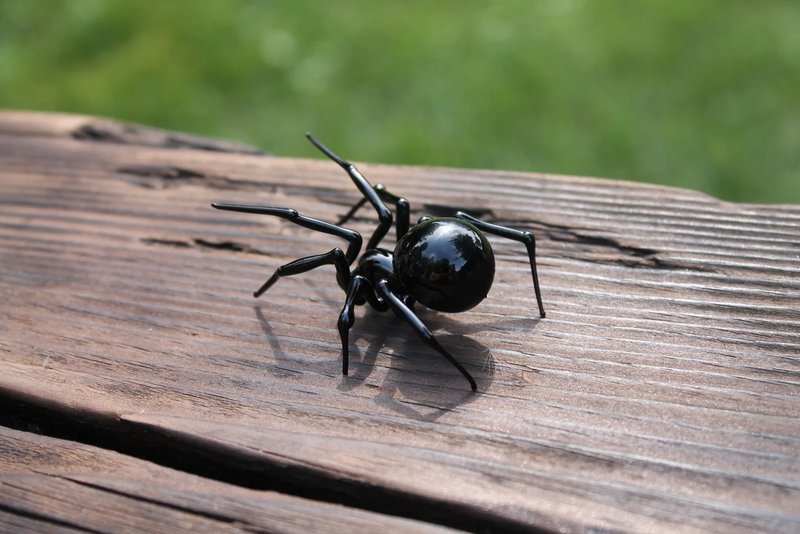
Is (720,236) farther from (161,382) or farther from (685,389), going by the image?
(161,382)

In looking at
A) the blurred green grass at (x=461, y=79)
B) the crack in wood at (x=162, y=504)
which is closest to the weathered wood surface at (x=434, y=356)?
the crack in wood at (x=162, y=504)

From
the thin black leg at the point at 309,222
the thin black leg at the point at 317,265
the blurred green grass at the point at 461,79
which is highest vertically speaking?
the thin black leg at the point at 309,222

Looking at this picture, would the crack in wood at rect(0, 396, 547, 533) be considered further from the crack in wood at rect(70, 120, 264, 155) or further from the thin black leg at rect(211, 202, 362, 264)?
the crack in wood at rect(70, 120, 264, 155)

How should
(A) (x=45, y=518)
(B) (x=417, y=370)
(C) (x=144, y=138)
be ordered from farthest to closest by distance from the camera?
(C) (x=144, y=138), (B) (x=417, y=370), (A) (x=45, y=518)

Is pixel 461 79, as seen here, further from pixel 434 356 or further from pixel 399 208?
pixel 434 356

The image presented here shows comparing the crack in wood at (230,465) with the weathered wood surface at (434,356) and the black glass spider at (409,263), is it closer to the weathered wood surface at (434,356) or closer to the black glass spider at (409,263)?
the weathered wood surface at (434,356)

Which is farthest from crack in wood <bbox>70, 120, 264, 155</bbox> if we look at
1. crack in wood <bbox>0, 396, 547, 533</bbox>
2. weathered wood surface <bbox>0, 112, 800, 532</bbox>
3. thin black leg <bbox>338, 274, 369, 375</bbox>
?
crack in wood <bbox>0, 396, 547, 533</bbox>

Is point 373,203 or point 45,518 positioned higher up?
point 373,203

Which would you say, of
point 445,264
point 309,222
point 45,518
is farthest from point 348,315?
point 45,518
